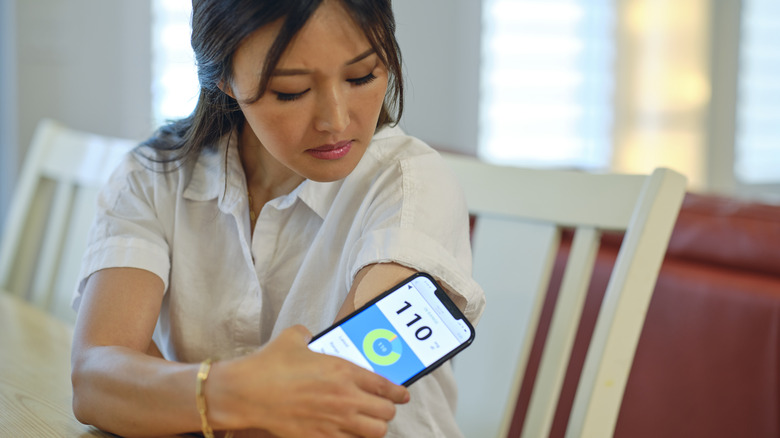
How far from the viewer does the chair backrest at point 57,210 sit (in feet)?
4.07

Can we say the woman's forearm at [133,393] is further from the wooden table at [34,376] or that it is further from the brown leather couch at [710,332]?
the brown leather couch at [710,332]

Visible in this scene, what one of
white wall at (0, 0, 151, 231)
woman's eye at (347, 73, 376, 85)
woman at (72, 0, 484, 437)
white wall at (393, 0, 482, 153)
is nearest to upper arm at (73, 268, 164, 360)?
woman at (72, 0, 484, 437)

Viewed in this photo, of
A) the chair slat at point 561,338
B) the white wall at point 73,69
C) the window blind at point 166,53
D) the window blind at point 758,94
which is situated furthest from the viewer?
the window blind at point 758,94

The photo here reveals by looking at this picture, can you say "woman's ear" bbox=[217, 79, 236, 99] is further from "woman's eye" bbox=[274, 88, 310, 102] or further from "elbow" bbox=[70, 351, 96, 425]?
"elbow" bbox=[70, 351, 96, 425]

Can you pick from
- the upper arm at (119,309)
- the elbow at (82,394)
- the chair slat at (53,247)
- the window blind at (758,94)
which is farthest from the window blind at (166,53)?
the window blind at (758,94)

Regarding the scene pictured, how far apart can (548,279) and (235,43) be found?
1.23 ft

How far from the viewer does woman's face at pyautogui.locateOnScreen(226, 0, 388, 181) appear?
0.61 metres

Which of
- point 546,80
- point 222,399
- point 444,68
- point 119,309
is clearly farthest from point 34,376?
point 546,80

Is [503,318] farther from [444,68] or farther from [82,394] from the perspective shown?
[444,68]

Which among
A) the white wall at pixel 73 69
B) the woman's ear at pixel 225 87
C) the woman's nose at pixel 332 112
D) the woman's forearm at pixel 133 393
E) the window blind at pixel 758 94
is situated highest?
the window blind at pixel 758 94

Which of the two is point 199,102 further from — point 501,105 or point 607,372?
point 501,105

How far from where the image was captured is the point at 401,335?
23.4 inches

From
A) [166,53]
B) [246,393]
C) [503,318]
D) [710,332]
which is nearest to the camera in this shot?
[246,393]

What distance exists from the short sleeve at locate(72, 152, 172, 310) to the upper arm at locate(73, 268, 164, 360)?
→ 0.01 metres
